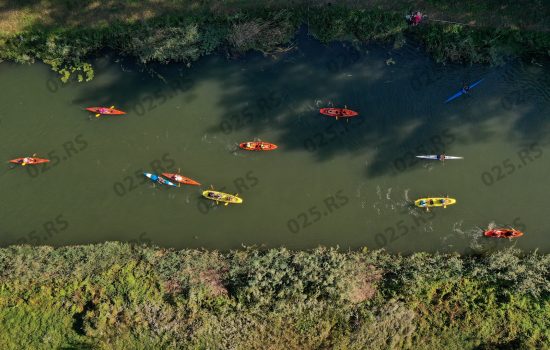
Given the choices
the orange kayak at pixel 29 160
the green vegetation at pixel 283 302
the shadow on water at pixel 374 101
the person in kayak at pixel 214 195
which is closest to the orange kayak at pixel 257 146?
the shadow on water at pixel 374 101

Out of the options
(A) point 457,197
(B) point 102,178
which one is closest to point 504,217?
(A) point 457,197

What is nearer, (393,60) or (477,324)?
(477,324)

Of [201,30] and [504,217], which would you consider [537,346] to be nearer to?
[504,217]

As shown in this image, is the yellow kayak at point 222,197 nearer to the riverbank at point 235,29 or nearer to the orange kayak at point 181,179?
the orange kayak at point 181,179

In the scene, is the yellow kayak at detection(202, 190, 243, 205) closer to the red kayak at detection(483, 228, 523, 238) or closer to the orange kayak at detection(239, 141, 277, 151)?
the orange kayak at detection(239, 141, 277, 151)

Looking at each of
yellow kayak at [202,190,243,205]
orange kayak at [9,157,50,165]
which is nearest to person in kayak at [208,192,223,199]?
yellow kayak at [202,190,243,205]

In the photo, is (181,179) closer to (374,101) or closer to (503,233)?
(374,101)
